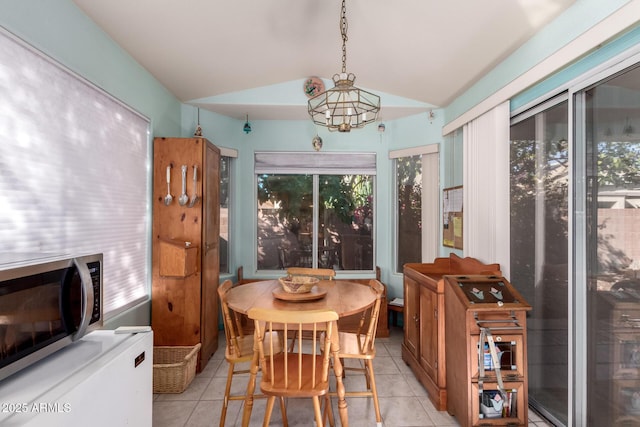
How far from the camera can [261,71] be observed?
3.27m

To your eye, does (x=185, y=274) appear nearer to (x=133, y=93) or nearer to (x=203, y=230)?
(x=203, y=230)

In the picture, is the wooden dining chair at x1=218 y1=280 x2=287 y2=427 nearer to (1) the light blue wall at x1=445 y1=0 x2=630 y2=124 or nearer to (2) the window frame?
(2) the window frame

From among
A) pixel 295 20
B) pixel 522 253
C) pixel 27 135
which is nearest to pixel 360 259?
pixel 522 253

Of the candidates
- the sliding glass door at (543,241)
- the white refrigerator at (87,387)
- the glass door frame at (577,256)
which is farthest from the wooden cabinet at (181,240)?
the glass door frame at (577,256)

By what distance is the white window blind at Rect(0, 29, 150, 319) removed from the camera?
1.63 m

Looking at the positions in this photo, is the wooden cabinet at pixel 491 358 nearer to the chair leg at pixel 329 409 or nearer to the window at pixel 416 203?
the chair leg at pixel 329 409

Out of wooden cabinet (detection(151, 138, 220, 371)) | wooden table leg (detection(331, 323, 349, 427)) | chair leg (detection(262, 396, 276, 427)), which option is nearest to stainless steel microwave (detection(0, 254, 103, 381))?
chair leg (detection(262, 396, 276, 427))

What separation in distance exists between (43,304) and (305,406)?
1.91m

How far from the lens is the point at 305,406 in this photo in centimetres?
245

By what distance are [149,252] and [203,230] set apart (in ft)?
1.69

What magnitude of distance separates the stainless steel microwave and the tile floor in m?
1.39

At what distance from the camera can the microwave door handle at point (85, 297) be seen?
1.26 metres

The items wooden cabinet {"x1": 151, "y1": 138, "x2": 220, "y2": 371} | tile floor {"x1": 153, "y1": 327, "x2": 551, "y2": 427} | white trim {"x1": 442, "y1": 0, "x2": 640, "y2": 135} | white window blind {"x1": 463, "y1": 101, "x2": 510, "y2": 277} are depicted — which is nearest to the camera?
white trim {"x1": 442, "y1": 0, "x2": 640, "y2": 135}

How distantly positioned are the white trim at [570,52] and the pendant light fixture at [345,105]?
3.66 ft
